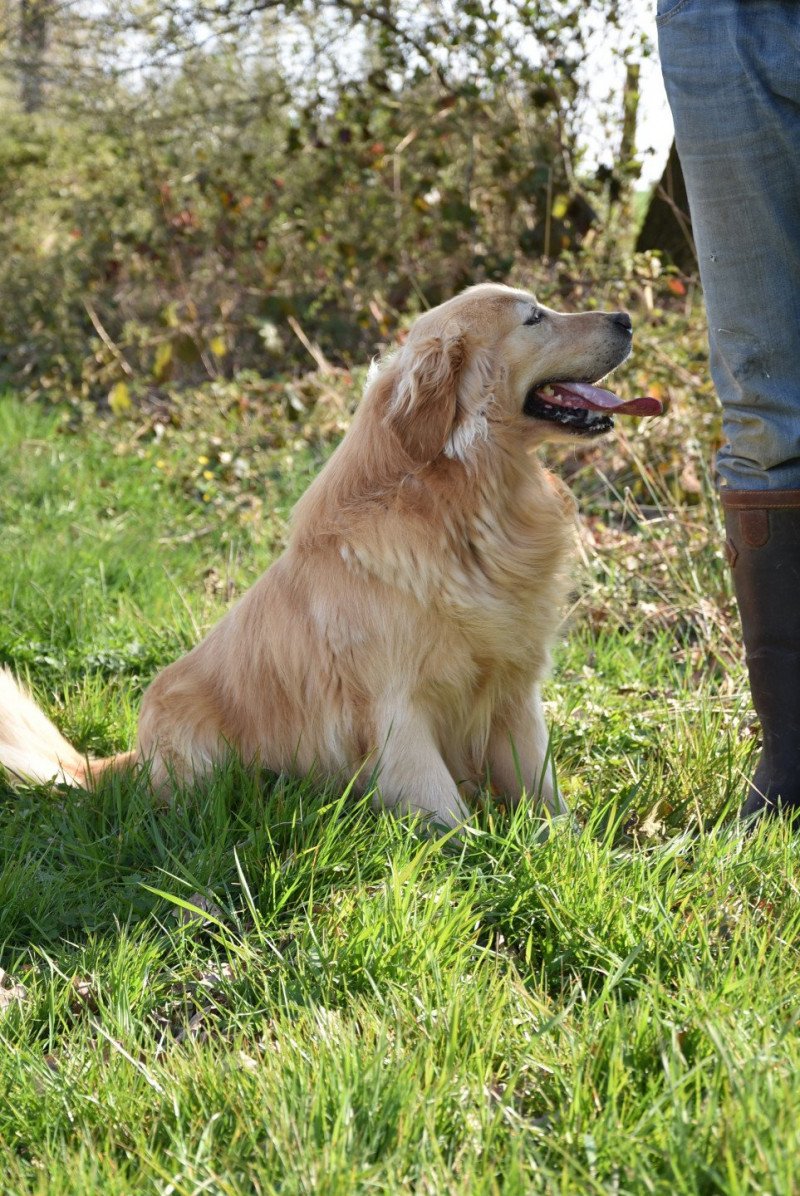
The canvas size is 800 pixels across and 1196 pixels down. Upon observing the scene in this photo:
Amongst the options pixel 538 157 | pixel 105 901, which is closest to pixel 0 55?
pixel 538 157

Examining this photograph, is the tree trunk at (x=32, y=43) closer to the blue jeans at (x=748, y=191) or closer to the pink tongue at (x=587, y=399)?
the pink tongue at (x=587, y=399)

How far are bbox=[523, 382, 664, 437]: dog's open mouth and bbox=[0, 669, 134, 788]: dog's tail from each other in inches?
58.1

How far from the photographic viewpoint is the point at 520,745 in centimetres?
304

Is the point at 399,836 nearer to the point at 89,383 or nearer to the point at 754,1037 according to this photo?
the point at 754,1037

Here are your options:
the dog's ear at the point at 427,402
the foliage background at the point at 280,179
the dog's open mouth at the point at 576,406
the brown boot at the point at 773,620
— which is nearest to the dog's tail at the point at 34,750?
the dog's ear at the point at 427,402

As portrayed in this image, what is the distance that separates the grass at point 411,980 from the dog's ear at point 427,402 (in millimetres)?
932

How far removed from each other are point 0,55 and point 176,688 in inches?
321

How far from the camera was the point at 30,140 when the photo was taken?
10664 millimetres

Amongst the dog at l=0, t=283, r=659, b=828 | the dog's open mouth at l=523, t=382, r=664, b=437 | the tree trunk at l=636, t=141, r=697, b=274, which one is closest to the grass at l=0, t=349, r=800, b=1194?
the dog at l=0, t=283, r=659, b=828

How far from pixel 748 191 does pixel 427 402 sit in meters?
0.90

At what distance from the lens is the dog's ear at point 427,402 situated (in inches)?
115

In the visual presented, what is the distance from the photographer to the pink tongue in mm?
2965

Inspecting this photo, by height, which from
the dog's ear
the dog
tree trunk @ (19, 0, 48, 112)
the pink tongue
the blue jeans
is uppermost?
tree trunk @ (19, 0, 48, 112)

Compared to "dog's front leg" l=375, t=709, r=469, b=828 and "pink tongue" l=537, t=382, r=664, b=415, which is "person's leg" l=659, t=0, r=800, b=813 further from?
"dog's front leg" l=375, t=709, r=469, b=828
